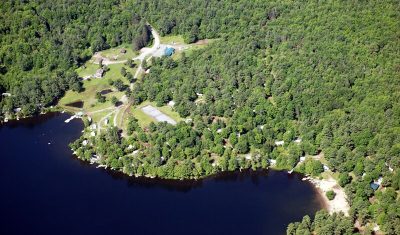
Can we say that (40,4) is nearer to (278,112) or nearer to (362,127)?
(278,112)

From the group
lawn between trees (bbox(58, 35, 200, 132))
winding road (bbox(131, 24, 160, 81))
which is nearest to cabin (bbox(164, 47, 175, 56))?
lawn between trees (bbox(58, 35, 200, 132))

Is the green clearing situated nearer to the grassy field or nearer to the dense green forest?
the dense green forest

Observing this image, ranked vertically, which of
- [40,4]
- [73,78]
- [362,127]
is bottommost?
[362,127]

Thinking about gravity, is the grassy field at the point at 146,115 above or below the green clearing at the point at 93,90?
below

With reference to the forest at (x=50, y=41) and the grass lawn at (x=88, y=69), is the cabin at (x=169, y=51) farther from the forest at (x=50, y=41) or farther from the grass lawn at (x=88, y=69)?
the grass lawn at (x=88, y=69)

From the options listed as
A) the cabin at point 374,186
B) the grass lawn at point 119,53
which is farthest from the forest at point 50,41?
the cabin at point 374,186

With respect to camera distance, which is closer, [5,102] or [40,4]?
[5,102]

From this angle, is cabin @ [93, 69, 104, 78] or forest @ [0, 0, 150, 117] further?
cabin @ [93, 69, 104, 78]

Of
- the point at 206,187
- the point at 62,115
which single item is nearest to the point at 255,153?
the point at 206,187

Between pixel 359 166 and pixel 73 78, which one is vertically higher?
pixel 73 78
